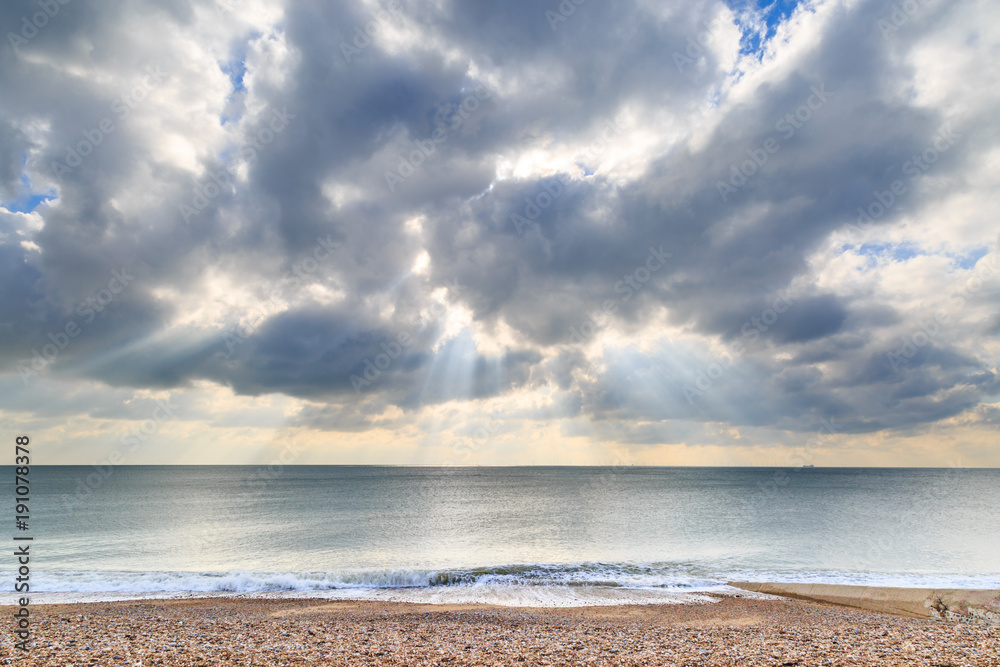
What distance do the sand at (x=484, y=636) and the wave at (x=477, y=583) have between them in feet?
8.42

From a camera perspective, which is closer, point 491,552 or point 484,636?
point 484,636

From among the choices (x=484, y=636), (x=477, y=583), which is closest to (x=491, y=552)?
(x=477, y=583)

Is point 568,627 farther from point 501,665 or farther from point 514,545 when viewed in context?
point 514,545

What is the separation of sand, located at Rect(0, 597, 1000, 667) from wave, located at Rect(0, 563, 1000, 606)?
257 centimetres

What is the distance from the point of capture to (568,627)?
15102 mm

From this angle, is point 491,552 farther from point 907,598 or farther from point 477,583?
point 907,598

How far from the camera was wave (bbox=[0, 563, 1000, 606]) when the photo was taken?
70.2 ft

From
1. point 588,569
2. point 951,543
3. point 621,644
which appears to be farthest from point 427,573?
point 951,543

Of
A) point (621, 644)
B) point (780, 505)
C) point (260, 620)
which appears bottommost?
point (780, 505)

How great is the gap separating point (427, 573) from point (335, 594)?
4943 millimetres

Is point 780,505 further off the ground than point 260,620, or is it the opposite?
point 260,620

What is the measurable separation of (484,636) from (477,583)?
10.8 meters

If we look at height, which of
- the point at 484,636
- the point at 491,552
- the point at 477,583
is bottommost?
the point at 491,552

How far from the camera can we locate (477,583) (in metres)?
24.1
